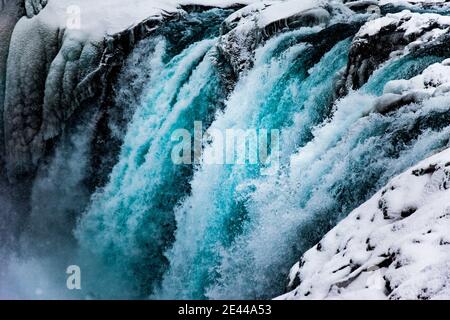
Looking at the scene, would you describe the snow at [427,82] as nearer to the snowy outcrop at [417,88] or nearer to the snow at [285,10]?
the snowy outcrop at [417,88]

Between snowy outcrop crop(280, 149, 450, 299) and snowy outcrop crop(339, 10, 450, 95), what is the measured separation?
6.13 feet

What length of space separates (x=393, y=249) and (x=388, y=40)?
280 centimetres

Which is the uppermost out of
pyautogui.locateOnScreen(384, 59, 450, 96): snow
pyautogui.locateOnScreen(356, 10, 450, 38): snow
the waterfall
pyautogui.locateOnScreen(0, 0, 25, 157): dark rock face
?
pyautogui.locateOnScreen(356, 10, 450, 38): snow

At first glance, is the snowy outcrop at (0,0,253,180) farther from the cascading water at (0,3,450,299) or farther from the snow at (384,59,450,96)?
the snow at (384,59,450,96)

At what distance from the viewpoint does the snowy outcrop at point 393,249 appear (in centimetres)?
258

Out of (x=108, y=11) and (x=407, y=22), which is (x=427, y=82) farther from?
(x=108, y=11)

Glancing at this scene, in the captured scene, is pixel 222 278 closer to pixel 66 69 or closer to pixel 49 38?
pixel 66 69

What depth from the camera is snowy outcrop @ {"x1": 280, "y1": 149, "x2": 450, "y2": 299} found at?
2576mm

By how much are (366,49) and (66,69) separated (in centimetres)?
423

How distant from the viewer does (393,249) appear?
2811 mm

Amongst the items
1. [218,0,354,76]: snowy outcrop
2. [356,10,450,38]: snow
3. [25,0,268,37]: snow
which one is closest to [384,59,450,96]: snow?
[356,10,450,38]: snow
